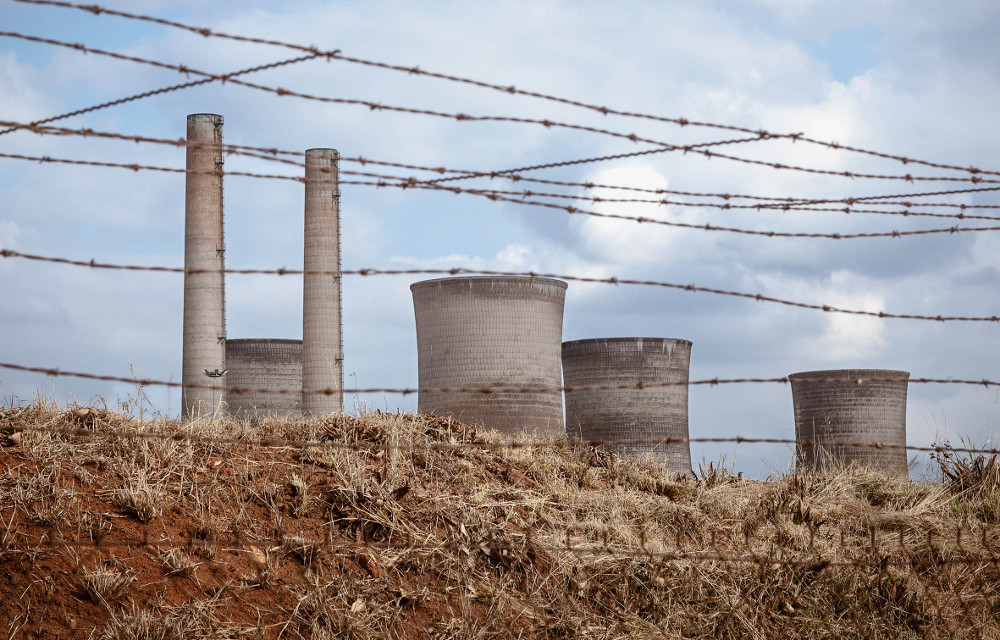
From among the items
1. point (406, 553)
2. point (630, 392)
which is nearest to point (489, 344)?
point (630, 392)

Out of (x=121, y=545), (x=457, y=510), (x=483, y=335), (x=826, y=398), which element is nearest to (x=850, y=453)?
(x=826, y=398)

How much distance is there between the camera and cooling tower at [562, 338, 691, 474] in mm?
17609

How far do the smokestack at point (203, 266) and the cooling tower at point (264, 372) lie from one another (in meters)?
0.37

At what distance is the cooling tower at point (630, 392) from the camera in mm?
17609

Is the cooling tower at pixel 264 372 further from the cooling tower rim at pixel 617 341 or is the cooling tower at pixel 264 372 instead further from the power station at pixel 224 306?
the cooling tower rim at pixel 617 341

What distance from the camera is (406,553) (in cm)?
625

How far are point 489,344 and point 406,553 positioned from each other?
8863mm

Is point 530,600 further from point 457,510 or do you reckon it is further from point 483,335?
point 483,335

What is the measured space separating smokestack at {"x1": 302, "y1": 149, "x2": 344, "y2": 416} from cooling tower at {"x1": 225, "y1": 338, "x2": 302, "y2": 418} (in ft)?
2.04

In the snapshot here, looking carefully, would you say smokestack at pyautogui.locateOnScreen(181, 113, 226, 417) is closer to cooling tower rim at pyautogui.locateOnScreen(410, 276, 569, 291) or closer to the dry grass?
cooling tower rim at pyautogui.locateOnScreen(410, 276, 569, 291)

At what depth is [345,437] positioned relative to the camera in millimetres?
8016

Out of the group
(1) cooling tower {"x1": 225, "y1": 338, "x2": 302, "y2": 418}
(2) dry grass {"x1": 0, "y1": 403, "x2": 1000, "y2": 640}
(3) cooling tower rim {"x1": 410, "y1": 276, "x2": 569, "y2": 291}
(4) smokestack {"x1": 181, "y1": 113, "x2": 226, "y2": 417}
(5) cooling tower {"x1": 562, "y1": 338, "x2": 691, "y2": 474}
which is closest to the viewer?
(2) dry grass {"x1": 0, "y1": 403, "x2": 1000, "y2": 640}

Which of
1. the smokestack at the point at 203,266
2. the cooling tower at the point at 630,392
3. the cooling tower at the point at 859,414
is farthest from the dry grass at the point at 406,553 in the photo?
the smokestack at the point at 203,266

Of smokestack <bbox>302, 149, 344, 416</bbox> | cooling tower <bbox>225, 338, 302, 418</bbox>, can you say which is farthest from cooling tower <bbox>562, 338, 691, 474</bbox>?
cooling tower <bbox>225, 338, 302, 418</bbox>
